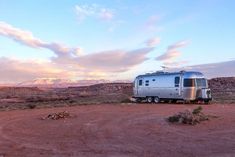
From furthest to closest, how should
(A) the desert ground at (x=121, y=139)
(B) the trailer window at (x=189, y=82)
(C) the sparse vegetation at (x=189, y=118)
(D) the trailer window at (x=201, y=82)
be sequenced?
(D) the trailer window at (x=201, y=82)
(B) the trailer window at (x=189, y=82)
(C) the sparse vegetation at (x=189, y=118)
(A) the desert ground at (x=121, y=139)


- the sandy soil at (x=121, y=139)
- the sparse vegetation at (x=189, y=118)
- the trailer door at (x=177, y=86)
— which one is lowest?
the sandy soil at (x=121, y=139)

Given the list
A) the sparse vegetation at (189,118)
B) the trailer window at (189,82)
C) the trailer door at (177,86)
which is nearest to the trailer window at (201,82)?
the trailer window at (189,82)

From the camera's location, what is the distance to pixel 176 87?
35844 millimetres

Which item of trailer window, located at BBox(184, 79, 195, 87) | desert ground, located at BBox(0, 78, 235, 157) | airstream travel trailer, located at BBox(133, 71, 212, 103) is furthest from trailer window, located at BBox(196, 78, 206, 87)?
desert ground, located at BBox(0, 78, 235, 157)

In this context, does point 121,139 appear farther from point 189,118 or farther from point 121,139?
point 189,118

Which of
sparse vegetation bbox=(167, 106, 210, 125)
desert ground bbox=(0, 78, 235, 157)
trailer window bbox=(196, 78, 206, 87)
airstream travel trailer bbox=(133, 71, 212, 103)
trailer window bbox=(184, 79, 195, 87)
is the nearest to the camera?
desert ground bbox=(0, 78, 235, 157)

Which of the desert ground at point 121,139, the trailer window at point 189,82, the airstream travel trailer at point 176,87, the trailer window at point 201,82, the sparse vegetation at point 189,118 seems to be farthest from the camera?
the trailer window at point 201,82

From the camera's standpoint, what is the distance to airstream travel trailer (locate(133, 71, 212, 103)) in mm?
35188

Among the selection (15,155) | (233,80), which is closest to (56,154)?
(15,155)

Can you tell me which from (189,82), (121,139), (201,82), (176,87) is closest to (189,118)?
(121,139)

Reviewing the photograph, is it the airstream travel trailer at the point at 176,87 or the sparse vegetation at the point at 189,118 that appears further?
the airstream travel trailer at the point at 176,87

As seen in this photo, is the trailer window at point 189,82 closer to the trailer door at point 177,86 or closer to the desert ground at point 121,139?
the trailer door at point 177,86

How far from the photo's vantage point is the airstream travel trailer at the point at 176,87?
35.2 m

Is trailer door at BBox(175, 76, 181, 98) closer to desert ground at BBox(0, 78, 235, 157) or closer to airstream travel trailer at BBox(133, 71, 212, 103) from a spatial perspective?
airstream travel trailer at BBox(133, 71, 212, 103)
